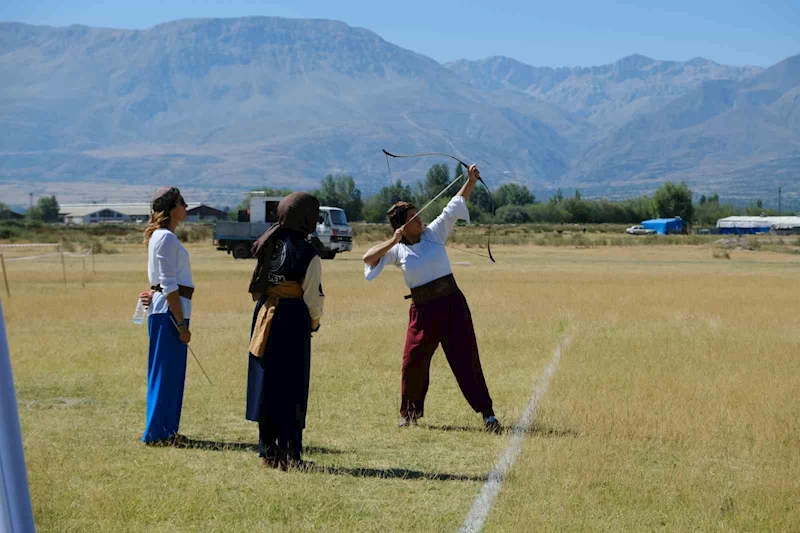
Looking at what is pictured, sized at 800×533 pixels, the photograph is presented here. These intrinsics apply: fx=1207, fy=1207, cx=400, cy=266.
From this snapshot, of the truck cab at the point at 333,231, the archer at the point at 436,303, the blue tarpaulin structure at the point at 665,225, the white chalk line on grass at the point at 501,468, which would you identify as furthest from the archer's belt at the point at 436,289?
the blue tarpaulin structure at the point at 665,225

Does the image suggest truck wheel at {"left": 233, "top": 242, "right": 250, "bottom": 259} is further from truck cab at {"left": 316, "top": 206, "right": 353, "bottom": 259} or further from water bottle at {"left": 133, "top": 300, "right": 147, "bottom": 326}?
water bottle at {"left": 133, "top": 300, "right": 147, "bottom": 326}

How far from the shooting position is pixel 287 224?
824cm

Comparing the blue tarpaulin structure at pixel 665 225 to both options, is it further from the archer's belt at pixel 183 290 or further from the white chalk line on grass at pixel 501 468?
the archer's belt at pixel 183 290

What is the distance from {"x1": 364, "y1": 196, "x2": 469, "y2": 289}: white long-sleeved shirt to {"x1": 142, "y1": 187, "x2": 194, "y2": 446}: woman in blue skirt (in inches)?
67.8

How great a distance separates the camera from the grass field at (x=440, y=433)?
23.2 feet

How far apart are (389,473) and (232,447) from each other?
1591 millimetres

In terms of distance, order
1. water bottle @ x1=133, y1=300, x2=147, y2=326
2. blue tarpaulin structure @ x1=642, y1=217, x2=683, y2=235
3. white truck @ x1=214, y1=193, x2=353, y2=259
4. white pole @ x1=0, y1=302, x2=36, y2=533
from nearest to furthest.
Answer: white pole @ x1=0, y1=302, x2=36, y2=533 < water bottle @ x1=133, y1=300, x2=147, y2=326 < white truck @ x1=214, y1=193, x2=353, y2=259 < blue tarpaulin structure @ x1=642, y1=217, x2=683, y2=235

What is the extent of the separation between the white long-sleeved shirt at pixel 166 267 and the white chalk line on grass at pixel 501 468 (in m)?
2.69

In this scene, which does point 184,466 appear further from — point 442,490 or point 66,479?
point 442,490

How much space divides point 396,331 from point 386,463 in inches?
404

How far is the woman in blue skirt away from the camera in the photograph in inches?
358

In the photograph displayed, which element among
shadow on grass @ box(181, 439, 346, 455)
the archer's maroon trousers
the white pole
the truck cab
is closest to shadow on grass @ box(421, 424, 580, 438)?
the archer's maroon trousers

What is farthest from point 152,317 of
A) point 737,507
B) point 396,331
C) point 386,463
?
point 396,331


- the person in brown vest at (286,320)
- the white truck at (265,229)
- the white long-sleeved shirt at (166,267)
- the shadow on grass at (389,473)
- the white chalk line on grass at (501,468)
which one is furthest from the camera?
the white truck at (265,229)
